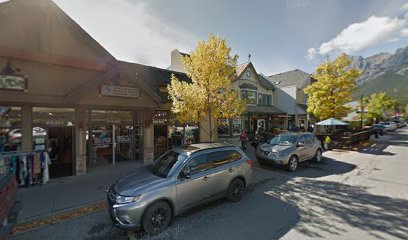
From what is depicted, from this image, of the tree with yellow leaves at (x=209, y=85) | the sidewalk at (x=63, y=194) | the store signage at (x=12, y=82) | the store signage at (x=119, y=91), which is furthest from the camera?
the tree with yellow leaves at (x=209, y=85)

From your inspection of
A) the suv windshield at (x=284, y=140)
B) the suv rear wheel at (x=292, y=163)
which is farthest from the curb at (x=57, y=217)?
the suv windshield at (x=284, y=140)

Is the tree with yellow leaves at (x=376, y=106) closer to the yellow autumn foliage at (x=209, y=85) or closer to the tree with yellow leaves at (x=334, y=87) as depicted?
the tree with yellow leaves at (x=334, y=87)

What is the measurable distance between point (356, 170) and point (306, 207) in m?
6.02

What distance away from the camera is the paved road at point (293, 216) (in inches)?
165

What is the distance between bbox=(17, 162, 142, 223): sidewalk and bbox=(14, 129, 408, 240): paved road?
86 cm

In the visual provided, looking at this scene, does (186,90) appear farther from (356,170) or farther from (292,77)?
(292,77)

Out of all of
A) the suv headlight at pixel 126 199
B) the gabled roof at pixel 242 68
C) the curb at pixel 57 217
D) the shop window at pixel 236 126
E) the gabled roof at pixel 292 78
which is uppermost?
the gabled roof at pixel 292 78

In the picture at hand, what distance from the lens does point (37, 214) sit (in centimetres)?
506

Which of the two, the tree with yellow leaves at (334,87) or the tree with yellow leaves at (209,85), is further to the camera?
the tree with yellow leaves at (334,87)

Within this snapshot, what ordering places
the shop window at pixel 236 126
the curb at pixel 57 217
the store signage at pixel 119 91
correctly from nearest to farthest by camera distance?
the curb at pixel 57 217, the store signage at pixel 119 91, the shop window at pixel 236 126

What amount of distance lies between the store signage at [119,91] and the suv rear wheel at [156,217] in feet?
19.7

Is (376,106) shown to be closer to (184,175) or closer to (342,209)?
(342,209)

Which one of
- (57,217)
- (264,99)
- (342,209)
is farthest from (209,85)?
(264,99)

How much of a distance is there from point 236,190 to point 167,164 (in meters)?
2.32
